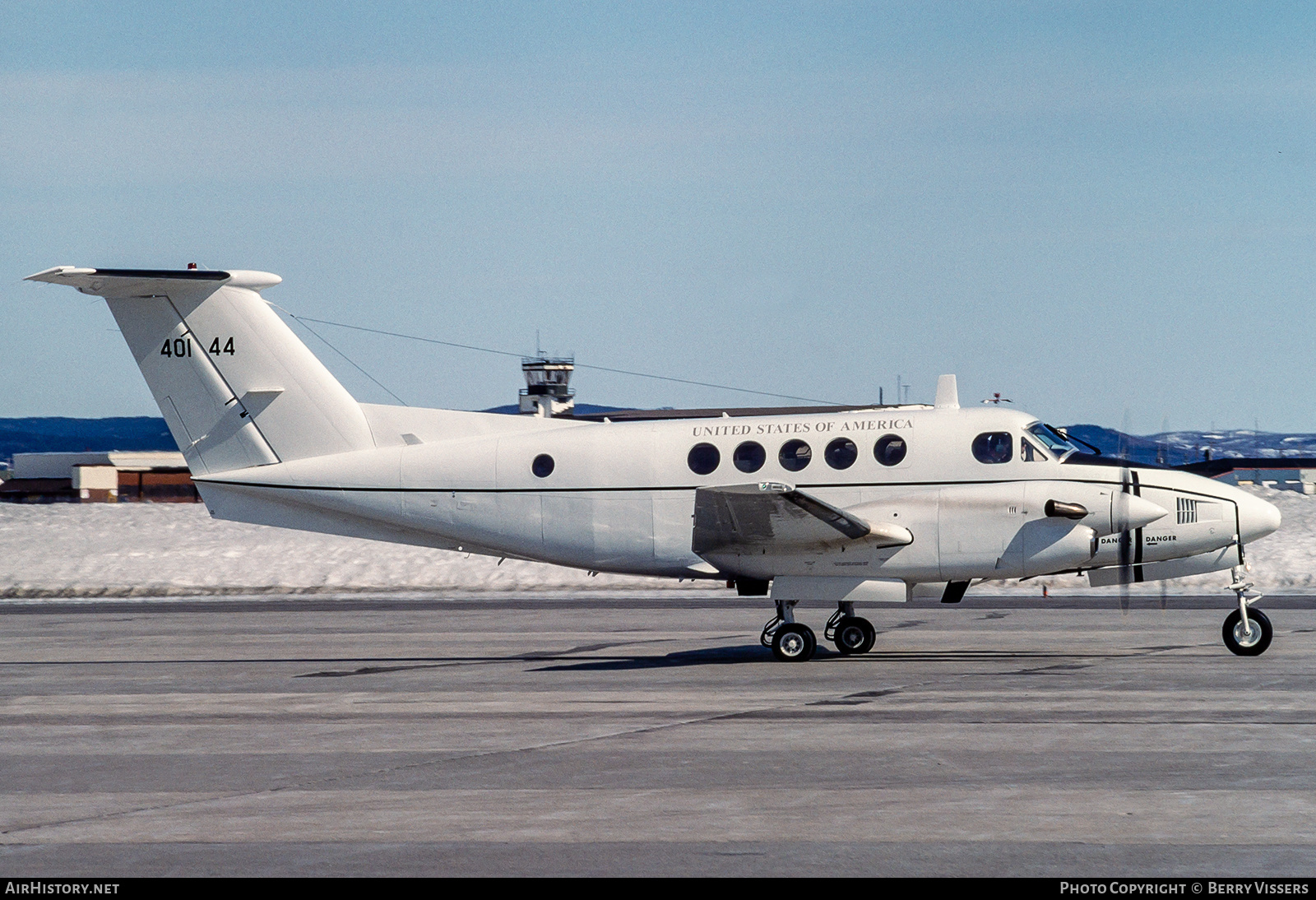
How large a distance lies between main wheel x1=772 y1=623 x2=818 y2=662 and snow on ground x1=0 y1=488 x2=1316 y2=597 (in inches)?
571

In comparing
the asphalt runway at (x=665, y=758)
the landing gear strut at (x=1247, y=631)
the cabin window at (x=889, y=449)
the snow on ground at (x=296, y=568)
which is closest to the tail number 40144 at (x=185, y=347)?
the asphalt runway at (x=665, y=758)

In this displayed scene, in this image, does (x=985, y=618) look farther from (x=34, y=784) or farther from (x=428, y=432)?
(x=34, y=784)

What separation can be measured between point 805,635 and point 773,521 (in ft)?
5.65

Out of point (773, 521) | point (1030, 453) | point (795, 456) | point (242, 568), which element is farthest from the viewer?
point (242, 568)

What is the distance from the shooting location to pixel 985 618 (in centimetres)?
2316

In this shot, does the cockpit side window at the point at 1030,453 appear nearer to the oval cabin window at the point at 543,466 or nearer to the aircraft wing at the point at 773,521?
the aircraft wing at the point at 773,521

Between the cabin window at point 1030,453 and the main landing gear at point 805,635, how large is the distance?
10.4 ft

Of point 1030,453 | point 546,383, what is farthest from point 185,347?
point 546,383

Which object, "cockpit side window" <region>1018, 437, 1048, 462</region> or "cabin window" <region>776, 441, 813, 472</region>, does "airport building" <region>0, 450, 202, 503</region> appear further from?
"cockpit side window" <region>1018, 437, 1048, 462</region>

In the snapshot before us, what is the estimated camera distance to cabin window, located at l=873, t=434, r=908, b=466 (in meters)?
17.3

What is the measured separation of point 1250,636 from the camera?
16.4 meters

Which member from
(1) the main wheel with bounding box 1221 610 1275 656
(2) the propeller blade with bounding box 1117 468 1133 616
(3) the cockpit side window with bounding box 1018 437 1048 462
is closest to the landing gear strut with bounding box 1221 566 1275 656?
(1) the main wheel with bounding box 1221 610 1275 656

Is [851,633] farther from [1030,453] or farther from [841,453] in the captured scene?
[1030,453]
